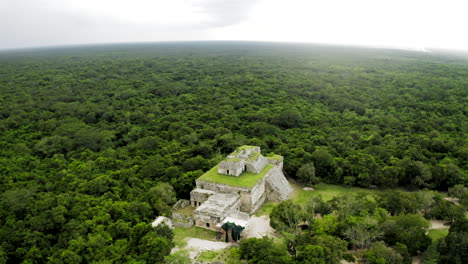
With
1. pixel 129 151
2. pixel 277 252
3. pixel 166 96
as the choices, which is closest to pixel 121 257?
pixel 277 252

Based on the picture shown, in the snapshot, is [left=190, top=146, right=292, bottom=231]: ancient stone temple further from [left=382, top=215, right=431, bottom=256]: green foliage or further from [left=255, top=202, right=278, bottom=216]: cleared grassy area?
[left=382, top=215, right=431, bottom=256]: green foliage

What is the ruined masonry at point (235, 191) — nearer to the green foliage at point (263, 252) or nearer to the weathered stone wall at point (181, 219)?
the weathered stone wall at point (181, 219)

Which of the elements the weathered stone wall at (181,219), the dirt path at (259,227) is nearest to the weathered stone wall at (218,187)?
the dirt path at (259,227)

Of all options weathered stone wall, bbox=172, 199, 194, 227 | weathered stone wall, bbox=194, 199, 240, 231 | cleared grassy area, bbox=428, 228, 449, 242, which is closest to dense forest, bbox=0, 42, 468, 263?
weathered stone wall, bbox=172, 199, 194, 227

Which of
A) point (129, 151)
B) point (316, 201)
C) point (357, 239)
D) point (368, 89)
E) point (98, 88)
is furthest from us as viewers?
point (98, 88)

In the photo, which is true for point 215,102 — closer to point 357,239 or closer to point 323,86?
point 323,86

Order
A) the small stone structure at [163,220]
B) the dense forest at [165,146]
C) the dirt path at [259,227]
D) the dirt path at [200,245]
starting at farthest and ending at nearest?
the small stone structure at [163,220], the dirt path at [259,227], the dense forest at [165,146], the dirt path at [200,245]
